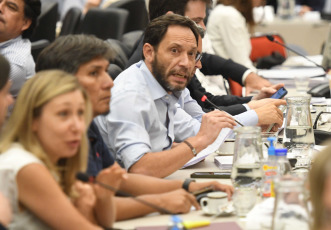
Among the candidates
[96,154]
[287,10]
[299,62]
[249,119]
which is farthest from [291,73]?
[287,10]

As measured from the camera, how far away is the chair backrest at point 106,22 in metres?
5.52

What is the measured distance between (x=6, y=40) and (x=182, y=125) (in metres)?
0.96

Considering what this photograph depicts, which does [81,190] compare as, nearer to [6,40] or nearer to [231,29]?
[6,40]

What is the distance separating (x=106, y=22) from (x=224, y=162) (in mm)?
2992

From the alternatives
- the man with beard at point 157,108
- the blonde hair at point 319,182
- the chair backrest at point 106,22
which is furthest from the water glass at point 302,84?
the blonde hair at point 319,182

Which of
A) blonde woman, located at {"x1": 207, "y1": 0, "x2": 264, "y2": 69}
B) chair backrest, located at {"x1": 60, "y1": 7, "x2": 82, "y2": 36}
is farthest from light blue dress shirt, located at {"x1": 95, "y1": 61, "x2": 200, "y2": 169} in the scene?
chair backrest, located at {"x1": 60, "y1": 7, "x2": 82, "y2": 36}

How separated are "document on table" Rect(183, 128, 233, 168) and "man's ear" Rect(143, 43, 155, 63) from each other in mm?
419

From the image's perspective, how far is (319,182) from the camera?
1338 millimetres

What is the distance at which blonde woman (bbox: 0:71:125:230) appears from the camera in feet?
6.01

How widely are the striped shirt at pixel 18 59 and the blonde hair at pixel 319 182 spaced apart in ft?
7.14

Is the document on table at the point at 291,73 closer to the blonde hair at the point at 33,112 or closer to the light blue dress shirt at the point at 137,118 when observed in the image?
the light blue dress shirt at the point at 137,118

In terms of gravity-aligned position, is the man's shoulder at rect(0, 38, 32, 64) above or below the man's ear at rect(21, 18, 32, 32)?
below

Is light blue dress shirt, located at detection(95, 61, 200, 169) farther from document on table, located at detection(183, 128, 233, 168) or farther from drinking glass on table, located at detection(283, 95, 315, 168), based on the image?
drinking glass on table, located at detection(283, 95, 315, 168)

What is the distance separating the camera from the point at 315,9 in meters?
11.1
